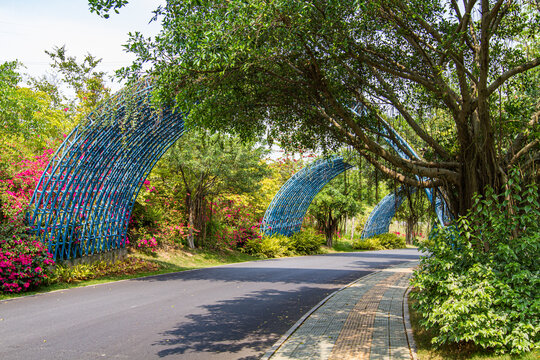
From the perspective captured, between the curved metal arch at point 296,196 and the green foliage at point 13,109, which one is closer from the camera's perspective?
the green foliage at point 13,109

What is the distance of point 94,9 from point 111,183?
1023cm

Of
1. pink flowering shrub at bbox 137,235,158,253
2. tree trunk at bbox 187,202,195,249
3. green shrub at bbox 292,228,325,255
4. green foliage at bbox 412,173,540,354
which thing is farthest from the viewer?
green shrub at bbox 292,228,325,255

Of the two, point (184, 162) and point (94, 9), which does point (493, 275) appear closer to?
point (94, 9)

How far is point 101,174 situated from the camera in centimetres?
1479

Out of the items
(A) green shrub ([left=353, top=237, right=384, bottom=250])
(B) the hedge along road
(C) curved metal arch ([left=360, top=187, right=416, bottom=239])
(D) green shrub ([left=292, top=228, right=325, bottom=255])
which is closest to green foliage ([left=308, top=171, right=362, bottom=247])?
(A) green shrub ([left=353, top=237, right=384, bottom=250])

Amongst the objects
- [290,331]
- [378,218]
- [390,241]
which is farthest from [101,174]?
[378,218]

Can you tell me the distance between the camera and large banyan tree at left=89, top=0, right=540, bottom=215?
669 centimetres

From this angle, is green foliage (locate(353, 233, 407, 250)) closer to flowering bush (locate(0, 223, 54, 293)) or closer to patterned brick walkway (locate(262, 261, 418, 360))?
patterned brick walkway (locate(262, 261, 418, 360))

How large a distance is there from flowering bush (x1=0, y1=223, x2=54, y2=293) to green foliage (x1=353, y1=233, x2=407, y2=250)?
3035 centimetres

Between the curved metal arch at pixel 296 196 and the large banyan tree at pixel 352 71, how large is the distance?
635 inches

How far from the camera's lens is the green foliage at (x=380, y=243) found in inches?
1489

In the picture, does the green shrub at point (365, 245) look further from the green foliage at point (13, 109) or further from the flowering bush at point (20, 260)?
the flowering bush at point (20, 260)

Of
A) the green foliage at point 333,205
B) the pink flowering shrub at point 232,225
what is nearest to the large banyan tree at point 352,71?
the pink flowering shrub at point 232,225

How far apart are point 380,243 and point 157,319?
35.0 metres
